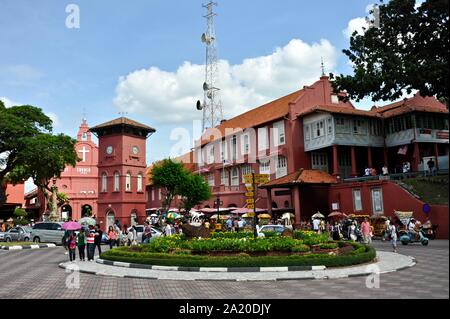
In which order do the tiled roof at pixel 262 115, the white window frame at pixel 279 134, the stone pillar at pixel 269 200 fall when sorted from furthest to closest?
the tiled roof at pixel 262 115
the white window frame at pixel 279 134
the stone pillar at pixel 269 200

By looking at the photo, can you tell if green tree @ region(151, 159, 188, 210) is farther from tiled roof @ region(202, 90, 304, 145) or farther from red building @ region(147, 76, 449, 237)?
tiled roof @ region(202, 90, 304, 145)

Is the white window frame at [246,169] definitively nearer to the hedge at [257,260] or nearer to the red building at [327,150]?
the red building at [327,150]

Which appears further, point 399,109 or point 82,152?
point 82,152

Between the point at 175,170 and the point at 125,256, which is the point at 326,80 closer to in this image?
the point at 175,170

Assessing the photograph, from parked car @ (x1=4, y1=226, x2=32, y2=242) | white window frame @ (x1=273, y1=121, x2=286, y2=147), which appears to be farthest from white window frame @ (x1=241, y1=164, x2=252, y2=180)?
parked car @ (x1=4, y1=226, x2=32, y2=242)

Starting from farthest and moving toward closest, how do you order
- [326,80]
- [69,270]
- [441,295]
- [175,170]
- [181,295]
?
[175,170], [326,80], [69,270], [181,295], [441,295]

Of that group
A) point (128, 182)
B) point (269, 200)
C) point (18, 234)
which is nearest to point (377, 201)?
point (269, 200)

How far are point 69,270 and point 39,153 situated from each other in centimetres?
2374

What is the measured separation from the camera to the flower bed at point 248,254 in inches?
552

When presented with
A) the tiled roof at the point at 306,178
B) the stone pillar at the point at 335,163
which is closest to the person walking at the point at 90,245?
the tiled roof at the point at 306,178

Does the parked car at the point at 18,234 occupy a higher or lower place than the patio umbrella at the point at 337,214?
lower

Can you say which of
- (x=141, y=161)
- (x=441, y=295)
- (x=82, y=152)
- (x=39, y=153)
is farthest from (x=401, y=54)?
(x=82, y=152)

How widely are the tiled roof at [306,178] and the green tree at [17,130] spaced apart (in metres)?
22.1

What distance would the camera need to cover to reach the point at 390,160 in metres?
39.6
